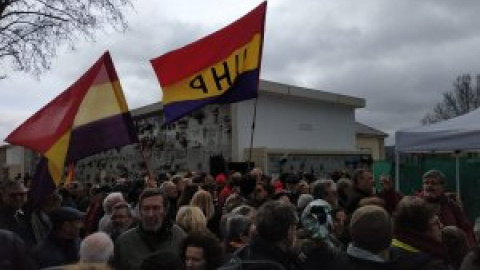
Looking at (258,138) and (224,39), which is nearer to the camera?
(224,39)

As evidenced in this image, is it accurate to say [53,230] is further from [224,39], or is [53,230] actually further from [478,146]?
[478,146]

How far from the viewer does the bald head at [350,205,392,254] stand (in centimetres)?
355

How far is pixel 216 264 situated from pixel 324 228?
0.71 meters

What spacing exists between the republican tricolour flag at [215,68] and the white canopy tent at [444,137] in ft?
9.80

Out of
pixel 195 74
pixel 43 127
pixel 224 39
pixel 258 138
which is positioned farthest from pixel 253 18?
pixel 258 138

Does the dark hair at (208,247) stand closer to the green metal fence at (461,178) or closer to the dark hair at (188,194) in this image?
the dark hair at (188,194)

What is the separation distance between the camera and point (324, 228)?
4047mm

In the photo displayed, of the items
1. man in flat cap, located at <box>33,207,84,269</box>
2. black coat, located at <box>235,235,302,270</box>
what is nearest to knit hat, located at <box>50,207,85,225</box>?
man in flat cap, located at <box>33,207,84,269</box>

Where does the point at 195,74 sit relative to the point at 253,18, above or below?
below

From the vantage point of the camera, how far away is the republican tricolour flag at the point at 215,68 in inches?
340

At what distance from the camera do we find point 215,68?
8.80m

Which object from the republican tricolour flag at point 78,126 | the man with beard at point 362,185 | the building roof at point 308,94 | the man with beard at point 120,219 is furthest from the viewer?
the building roof at point 308,94

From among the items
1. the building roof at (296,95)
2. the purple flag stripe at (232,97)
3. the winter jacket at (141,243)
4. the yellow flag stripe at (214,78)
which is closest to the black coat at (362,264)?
the winter jacket at (141,243)

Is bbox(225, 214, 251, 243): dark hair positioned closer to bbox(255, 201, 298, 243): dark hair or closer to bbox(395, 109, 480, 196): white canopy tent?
bbox(255, 201, 298, 243): dark hair
